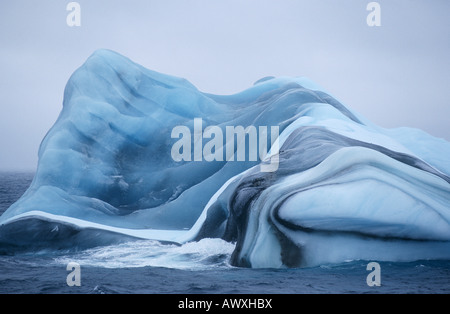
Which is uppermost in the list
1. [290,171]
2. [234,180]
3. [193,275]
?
[290,171]

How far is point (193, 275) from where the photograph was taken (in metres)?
9.99

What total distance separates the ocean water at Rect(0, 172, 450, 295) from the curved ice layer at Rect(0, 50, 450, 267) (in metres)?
0.45

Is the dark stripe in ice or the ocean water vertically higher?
the dark stripe in ice

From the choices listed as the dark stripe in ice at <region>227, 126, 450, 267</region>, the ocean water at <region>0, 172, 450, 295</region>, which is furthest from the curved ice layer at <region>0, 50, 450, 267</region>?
the ocean water at <region>0, 172, 450, 295</region>

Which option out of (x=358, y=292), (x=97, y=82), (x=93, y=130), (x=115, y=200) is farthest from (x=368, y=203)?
(x=97, y=82)

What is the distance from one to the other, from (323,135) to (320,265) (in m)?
3.42

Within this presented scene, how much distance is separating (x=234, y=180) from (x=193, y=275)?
150 inches

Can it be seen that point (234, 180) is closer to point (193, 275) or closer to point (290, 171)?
point (290, 171)

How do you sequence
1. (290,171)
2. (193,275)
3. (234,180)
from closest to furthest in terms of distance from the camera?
(193,275)
(290,171)
(234,180)

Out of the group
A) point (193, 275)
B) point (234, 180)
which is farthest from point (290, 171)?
point (193, 275)

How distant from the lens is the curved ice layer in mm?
10461

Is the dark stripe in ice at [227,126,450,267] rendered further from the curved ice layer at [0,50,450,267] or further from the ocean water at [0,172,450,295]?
the ocean water at [0,172,450,295]
